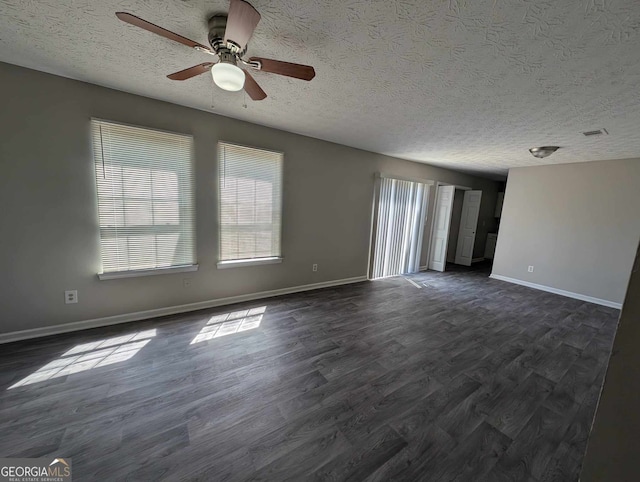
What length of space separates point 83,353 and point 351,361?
2436 millimetres

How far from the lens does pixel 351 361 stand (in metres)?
2.32

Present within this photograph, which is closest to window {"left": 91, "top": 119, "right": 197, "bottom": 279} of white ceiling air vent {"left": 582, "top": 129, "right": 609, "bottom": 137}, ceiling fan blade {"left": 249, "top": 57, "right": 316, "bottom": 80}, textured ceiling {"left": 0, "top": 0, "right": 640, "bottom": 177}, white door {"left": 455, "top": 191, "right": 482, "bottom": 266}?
textured ceiling {"left": 0, "top": 0, "right": 640, "bottom": 177}

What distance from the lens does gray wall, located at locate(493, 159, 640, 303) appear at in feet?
12.9

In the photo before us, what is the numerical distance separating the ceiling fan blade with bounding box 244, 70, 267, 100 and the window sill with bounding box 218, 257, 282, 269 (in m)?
2.09

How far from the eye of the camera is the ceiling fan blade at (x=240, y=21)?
3.73ft

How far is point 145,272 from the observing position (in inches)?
110

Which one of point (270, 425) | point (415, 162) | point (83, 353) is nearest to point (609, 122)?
point (415, 162)

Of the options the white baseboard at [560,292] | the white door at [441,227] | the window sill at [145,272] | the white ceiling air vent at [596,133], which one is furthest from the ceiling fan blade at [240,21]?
the white baseboard at [560,292]

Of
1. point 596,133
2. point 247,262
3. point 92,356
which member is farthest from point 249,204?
point 596,133

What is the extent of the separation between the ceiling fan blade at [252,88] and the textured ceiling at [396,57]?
221 mm

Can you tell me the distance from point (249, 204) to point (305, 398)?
243cm

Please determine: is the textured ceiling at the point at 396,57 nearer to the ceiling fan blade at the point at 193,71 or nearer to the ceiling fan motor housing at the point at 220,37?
the ceiling fan motor housing at the point at 220,37

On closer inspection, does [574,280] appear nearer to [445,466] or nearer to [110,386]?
[445,466]

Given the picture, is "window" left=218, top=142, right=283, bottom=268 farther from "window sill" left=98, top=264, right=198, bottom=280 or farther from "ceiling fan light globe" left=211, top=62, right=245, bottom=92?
"ceiling fan light globe" left=211, top=62, right=245, bottom=92
